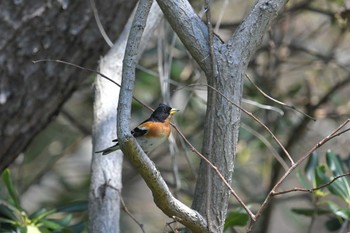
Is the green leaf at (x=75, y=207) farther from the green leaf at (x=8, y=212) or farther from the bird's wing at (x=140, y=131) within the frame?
the bird's wing at (x=140, y=131)

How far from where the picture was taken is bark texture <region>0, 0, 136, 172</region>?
2.81m

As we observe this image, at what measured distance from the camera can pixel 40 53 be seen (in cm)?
289

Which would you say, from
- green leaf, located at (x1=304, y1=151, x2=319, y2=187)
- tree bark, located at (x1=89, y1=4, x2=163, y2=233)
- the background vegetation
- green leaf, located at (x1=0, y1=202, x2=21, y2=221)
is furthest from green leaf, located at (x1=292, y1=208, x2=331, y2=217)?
green leaf, located at (x1=0, y1=202, x2=21, y2=221)

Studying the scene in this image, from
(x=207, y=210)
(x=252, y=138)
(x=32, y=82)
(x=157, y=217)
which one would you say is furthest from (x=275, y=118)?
(x=207, y=210)

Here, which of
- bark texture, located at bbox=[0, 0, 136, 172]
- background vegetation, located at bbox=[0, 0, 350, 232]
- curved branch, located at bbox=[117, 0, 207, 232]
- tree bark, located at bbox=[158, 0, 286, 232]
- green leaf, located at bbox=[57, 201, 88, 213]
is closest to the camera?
curved branch, located at bbox=[117, 0, 207, 232]

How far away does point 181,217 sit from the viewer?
182 cm

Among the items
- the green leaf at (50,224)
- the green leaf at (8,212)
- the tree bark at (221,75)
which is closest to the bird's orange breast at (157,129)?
the green leaf at (50,224)

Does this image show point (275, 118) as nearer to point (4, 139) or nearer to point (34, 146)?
point (34, 146)

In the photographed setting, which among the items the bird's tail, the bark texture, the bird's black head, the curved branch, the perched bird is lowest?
the curved branch

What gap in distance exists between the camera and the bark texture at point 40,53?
281 cm

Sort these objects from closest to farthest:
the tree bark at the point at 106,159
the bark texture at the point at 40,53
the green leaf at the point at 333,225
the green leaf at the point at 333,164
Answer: the tree bark at the point at 106,159, the bark texture at the point at 40,53, the green leaf at the point at 333,164, the green leaf at the point at 333,225

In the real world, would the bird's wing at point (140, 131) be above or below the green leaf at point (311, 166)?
above

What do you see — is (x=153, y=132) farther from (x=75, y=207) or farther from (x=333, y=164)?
(x=333, y=164)

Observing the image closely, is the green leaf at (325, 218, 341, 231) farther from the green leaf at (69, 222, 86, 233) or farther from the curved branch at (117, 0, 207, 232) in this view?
the curved branch at (117, 0, 207, 232)
